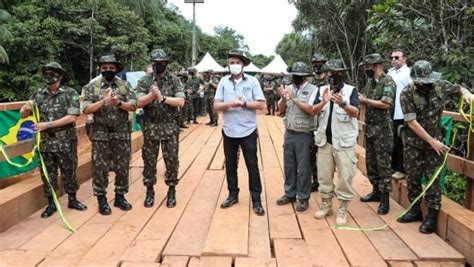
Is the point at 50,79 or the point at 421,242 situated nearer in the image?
the point at 421,242

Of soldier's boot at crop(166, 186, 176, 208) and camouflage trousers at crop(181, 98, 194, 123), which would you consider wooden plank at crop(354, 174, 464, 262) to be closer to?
soldier's boot at crop(166, 186, 176, 208)

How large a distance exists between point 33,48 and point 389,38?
13964 mm

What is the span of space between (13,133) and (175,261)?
2.51 m

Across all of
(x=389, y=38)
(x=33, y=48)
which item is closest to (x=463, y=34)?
(x=389, y=38)

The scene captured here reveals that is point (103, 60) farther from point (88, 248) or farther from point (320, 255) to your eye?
point (320, 255)

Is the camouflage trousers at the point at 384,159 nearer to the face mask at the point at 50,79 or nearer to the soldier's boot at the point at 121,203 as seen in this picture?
the soldier's boot at the point at 121,203

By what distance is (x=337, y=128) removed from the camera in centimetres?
402

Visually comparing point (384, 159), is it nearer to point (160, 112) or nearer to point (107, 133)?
point (160, 112)

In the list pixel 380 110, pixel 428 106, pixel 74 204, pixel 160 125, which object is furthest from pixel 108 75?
pixel 428 106

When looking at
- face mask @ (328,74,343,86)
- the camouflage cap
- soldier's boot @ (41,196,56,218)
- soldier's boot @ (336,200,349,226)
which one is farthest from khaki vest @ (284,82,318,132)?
soldier's boot @ (41,196,56,218)

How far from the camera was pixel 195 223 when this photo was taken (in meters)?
4.06

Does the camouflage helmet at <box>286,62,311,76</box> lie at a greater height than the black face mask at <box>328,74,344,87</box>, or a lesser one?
greater

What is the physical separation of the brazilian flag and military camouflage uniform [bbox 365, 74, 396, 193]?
3.47m

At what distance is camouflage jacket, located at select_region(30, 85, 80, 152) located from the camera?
162 inches
